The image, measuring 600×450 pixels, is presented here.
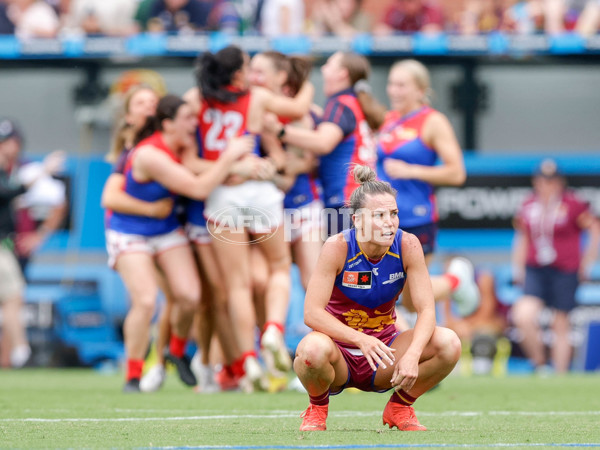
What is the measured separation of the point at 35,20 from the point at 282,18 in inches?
114

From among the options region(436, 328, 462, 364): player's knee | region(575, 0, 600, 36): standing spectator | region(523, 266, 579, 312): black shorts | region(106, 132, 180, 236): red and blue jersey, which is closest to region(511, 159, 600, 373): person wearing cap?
region(523, 266, 579, 312): black shorts

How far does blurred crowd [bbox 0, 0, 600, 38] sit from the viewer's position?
42.8 feet

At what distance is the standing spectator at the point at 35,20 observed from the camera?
43.6 ft

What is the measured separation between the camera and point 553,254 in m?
12.2

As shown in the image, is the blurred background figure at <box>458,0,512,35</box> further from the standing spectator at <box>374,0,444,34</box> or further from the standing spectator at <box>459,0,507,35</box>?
the standing spectator at <box>374,0,444,34</box>

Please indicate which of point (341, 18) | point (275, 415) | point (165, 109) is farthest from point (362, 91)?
point (341, 18)

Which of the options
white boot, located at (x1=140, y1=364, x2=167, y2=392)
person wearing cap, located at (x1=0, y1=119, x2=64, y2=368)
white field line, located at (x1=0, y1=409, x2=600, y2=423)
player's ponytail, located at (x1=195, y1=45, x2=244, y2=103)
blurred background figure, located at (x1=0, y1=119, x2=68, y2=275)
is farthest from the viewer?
blurred background figure, located at (x1=0, y1=119, x2=68, y2=275)

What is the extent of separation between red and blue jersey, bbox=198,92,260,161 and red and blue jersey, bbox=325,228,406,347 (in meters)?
2.94

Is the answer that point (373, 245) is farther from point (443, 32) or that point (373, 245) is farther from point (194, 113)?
point (443, 32)

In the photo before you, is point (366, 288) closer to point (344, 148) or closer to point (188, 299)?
point (188, 299)

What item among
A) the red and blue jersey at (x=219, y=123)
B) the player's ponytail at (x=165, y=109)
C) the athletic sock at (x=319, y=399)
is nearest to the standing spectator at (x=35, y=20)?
the player's ponytail at (x=165, y=109)

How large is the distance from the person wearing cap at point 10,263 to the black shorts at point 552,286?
5.24 meters

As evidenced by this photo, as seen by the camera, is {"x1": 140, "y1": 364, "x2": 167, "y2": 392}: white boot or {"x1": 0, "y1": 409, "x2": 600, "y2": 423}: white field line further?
{"x1": 140, "y1": 364, "x2": 167, "y2": 392}: white boot

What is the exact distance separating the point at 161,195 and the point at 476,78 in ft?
21.2
